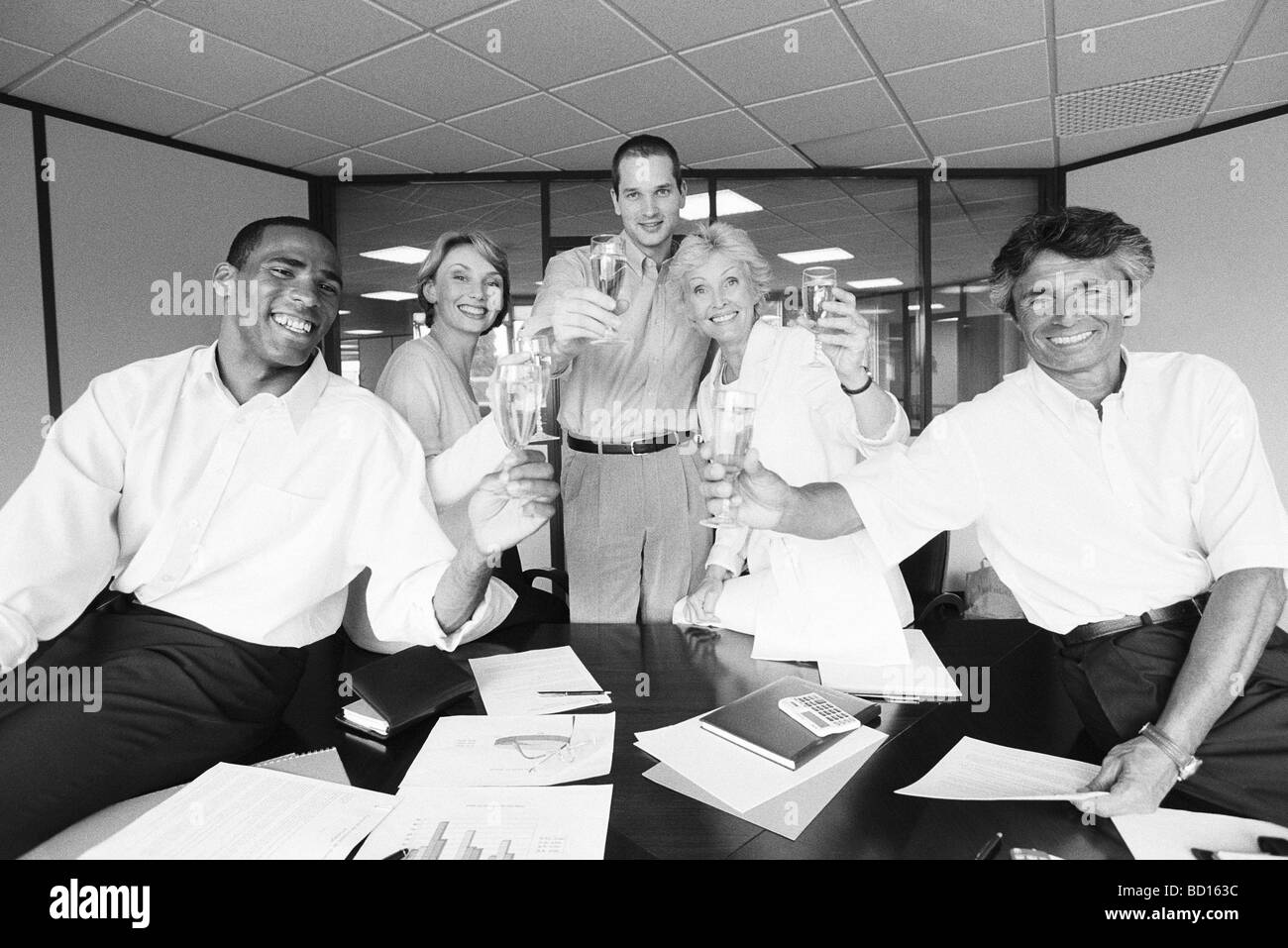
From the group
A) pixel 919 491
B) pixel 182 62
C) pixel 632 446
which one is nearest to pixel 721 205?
pixel 182 62

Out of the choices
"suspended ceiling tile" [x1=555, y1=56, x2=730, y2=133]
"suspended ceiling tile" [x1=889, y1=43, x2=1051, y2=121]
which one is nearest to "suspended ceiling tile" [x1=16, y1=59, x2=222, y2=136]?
"suspended ceiling tile" [x1=555, y1=56, x2=730, y2=133]

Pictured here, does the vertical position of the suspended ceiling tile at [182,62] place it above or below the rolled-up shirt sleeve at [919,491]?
above

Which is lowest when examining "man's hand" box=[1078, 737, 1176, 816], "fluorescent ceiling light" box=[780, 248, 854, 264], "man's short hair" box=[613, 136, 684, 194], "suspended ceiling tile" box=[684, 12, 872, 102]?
"man's hand" box=[1078, 737, 1176, 816]

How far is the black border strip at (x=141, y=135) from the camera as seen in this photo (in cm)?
430

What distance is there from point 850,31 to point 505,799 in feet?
12.4

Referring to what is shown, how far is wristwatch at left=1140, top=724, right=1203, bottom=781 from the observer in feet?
3.82

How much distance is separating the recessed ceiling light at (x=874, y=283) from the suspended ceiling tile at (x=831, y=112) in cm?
162

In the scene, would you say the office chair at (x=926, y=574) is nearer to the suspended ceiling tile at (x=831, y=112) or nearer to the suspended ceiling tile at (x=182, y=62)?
the suspended ceiling tile at (x=831, y=112)

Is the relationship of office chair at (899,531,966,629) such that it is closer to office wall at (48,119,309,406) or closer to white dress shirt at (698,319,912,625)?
white dress shirt at (698,319,912,625)

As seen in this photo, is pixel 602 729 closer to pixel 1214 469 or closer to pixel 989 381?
pixel 1214 469

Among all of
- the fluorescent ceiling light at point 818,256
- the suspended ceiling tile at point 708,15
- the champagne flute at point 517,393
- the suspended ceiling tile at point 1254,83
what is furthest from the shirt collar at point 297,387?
the fluorescent ceiling light at point 818,256

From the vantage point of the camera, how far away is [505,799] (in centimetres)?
112

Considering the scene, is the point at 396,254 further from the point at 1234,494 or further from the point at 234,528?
the point at 1234,494

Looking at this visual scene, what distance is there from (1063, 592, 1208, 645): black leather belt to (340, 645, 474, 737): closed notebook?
4.13 feet
